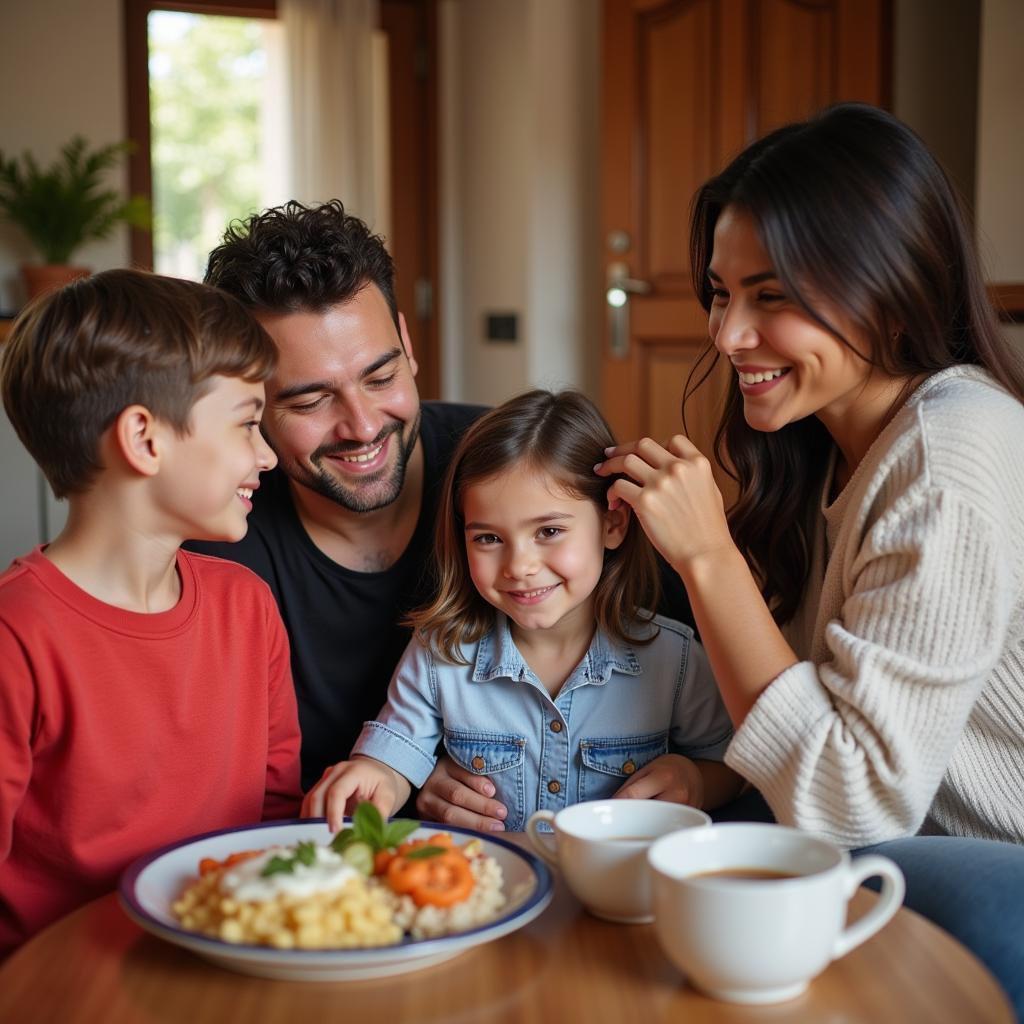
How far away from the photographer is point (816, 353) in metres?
1.39

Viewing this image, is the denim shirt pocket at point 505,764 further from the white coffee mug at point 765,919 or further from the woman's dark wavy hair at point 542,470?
the white coffee mug at point 765,919

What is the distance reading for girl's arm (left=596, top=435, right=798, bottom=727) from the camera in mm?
1293

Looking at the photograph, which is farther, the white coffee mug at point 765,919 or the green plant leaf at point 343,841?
the green plant leaf at point 343,841

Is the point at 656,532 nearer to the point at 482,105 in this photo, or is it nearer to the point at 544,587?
the point at 544,587

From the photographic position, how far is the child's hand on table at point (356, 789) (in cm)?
137

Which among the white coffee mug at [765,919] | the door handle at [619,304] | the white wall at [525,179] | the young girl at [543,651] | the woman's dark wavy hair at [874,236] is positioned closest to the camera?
the white coffee mug at [765,919]

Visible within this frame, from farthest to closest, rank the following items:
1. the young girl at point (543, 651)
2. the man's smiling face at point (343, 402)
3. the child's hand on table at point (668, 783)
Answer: the man's smiling face at point (343, 402) → the young girl at point (543, 651) → the child's hand on table at point (668, 783)

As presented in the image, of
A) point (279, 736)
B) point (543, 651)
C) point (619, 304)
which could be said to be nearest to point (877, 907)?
point (543, 651)

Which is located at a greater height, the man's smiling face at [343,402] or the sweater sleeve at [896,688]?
the man's smiling face at [343,402]

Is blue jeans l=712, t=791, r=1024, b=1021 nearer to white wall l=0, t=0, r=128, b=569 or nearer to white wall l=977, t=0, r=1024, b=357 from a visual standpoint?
white wall l=977, t=0, r=1024, b=357

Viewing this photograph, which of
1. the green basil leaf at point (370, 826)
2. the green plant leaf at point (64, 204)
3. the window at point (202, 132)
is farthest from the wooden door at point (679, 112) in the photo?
the window at point (202, 132)

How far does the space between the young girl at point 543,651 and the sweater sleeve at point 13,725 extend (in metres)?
0.44

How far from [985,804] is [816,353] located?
542 millimetres

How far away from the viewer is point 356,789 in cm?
145
